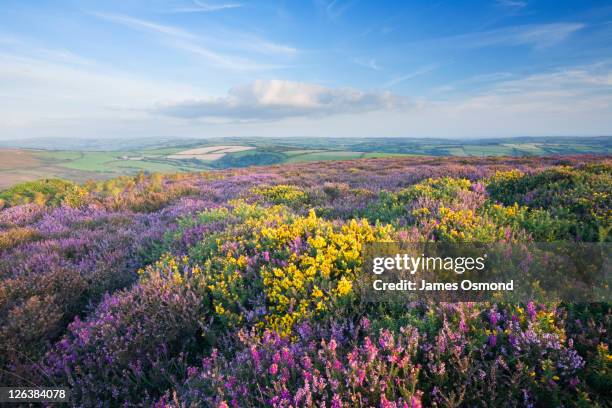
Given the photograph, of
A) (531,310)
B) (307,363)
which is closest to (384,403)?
(307,363)

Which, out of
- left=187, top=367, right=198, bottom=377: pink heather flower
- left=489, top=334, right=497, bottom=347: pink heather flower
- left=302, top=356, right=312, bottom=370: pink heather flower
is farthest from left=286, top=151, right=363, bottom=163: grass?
left=302, top=356, right=312, bottom=370: pink heather flower

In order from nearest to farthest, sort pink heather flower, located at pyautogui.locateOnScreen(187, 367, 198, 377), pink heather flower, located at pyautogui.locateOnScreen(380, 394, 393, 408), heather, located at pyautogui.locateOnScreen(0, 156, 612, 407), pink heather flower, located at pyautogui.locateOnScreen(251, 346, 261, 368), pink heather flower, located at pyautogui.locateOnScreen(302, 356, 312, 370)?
1. pink heather flower, located at pyautogui.locateOnScreen(380, 394, 393, 408)
2. heather, located at pyautogui.locateOnScreen(0, 156, 612, 407)
3. pink heather flower, located at pyautogui.locateOnScreen(302, 356, 312, 370)
4. pink heather flower, located at pyautogui.locateOnScreen(251, 346, 261, 368)
5. pink heather flower, located at pyautogui.locateOnScreen(187, 367, 198, 377)

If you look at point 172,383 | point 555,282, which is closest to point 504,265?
point 555,282

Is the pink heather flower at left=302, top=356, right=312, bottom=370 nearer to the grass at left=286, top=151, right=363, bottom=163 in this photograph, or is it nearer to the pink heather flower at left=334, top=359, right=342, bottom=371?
the pink heather flower at left=334, top=359, right=342, bottom=371

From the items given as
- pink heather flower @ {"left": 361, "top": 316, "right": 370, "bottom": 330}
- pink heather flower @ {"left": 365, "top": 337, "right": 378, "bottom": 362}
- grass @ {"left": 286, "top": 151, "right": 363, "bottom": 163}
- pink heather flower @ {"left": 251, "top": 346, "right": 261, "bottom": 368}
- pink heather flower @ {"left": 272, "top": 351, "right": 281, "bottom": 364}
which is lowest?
pink heather flower @ {"left": 251, "top": 346, "right": 261, "bottom": 368}

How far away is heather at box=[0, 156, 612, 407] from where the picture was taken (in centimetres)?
210

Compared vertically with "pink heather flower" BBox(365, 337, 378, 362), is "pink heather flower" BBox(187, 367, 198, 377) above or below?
below

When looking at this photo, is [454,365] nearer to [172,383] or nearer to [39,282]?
[172,383]

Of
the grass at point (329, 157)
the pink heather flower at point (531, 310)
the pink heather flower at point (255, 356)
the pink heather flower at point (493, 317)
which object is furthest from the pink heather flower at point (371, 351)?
the grass at point (329, 157)

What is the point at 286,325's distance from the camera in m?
2.94

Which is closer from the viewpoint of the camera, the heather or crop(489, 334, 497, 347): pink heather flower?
the heather

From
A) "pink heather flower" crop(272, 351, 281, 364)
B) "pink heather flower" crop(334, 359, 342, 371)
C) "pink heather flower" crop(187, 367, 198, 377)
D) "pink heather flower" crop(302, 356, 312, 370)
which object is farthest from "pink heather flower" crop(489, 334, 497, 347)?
"pink heather flower" crop(187, 367, 198, 377)

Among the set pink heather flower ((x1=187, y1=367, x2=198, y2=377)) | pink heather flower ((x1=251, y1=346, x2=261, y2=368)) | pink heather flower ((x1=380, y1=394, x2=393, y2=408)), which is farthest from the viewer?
pink heather flower ((x1=187, y1=367, x2=198, y2=377))

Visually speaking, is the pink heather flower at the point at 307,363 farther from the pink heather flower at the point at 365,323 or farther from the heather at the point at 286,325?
the pink heather flower at the point at 365,323
